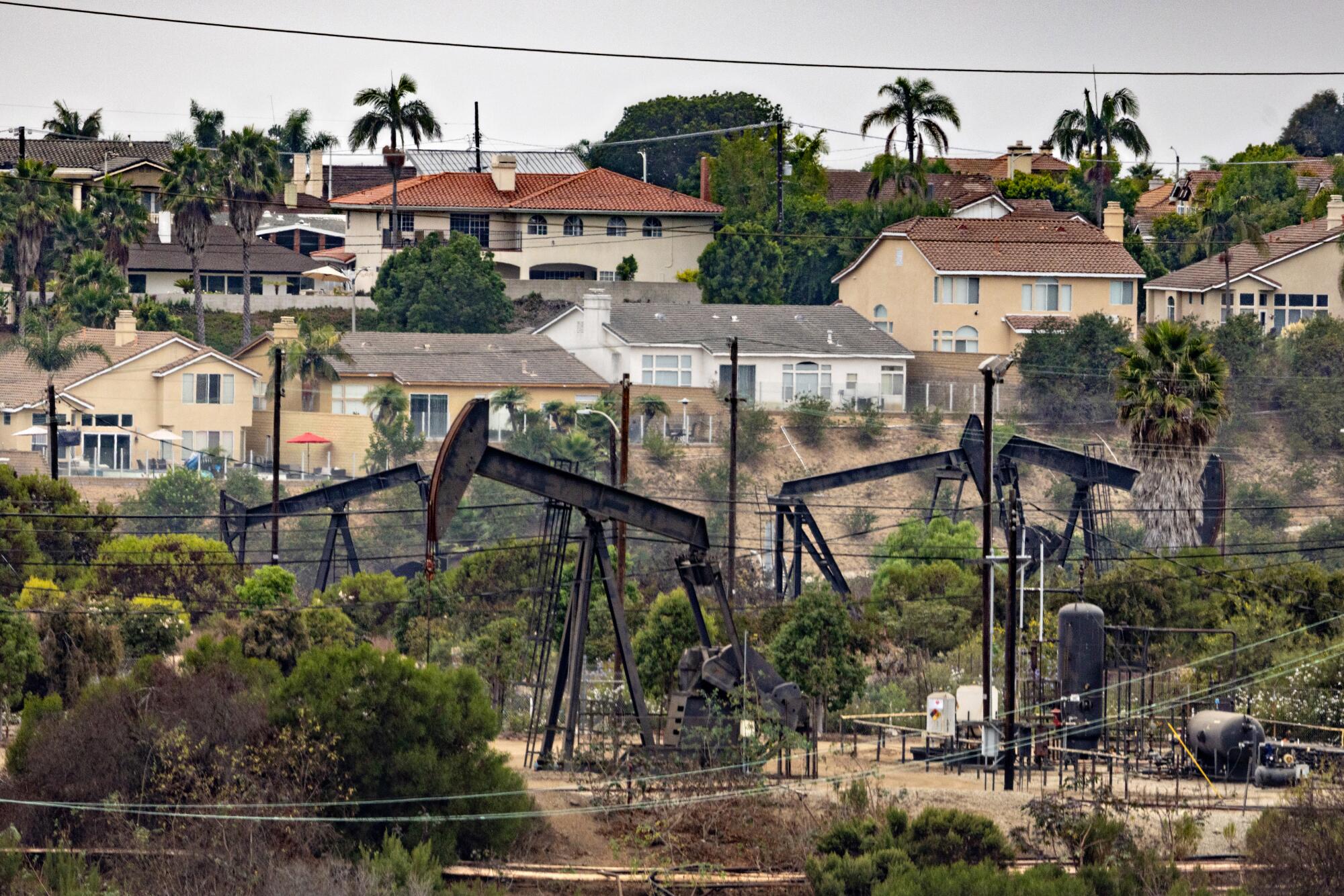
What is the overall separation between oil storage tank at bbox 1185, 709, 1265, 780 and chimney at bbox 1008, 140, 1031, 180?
71736 mm

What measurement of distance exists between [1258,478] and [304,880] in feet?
168

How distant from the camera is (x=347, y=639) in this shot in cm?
3759

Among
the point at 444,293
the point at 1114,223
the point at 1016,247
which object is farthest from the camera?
the point at 1114,223

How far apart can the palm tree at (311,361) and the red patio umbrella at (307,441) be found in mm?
1338

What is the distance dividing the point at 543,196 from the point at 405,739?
209 ft

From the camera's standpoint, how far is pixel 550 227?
86.2 metres

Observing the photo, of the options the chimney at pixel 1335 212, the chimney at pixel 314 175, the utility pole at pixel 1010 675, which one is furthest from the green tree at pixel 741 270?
the utility pole at pixel 1010 675

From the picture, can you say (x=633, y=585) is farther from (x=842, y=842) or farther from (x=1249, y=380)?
(x=1249, y=380)

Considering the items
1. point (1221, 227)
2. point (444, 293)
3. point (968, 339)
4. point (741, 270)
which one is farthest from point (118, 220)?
point (1221, 227)

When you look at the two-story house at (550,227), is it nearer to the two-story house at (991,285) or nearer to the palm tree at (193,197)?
the palm tree at (193,197)

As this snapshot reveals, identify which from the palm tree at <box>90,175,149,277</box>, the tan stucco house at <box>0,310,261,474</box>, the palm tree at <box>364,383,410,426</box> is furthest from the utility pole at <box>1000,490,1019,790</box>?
the palm tree at <box>90,175,149,277</box>

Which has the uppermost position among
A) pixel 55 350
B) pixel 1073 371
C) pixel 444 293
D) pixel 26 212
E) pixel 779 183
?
pixel 779 183

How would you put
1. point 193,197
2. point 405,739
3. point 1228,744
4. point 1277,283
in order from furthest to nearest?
point 193,197 → point 1277,283 → point 1228,744 → point 405,739

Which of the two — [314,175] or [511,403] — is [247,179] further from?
[314,175]
